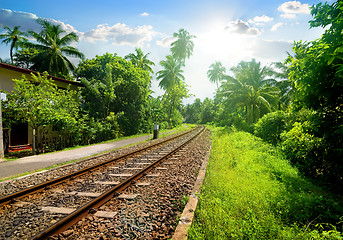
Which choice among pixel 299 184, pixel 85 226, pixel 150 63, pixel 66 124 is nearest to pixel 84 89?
pixel 66 124

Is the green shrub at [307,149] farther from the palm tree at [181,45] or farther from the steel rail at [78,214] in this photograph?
the palm tree at [181,45]

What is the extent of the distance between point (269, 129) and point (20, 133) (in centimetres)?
1735

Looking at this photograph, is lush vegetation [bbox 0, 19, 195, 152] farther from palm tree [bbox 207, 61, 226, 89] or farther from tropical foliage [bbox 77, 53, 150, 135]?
palm tree [bbox 207, 61, 226, 89]

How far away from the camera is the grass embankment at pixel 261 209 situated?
2873 millimetres

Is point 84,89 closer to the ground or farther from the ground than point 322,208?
farther from the ground

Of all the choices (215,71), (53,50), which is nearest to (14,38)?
(53,50)

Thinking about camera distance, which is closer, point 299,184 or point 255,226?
point 255,226

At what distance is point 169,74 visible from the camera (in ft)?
122

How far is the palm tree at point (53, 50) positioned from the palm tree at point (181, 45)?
2093 cm

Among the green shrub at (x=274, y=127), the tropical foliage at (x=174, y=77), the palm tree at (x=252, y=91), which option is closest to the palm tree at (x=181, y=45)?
the tropical foliage at (x=174, y=77)

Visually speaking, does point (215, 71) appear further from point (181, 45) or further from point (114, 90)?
point (114, 90)

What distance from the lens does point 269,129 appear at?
522 inches

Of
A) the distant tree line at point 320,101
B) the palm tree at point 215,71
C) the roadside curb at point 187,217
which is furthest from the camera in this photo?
the palm tree at point 215,71

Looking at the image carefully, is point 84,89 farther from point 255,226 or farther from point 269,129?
point 255,226
